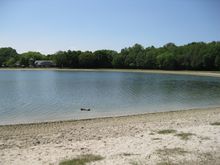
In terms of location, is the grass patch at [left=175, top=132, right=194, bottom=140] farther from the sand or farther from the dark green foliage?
the dark green foliage

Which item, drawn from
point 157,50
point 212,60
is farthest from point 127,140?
point 157,50

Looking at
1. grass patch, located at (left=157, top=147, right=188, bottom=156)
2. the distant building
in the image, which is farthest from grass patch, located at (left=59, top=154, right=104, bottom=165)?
the distant building

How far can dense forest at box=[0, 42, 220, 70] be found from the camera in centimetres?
9764

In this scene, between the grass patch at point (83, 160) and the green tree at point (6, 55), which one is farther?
the green tree at point (6, 55)

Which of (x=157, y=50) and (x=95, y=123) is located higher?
(x=157, y=50)

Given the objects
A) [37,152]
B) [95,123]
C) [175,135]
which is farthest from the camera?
[95,123]

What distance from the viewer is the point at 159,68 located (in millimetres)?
114188

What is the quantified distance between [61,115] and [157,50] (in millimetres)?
108032

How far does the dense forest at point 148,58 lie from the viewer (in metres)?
97.6

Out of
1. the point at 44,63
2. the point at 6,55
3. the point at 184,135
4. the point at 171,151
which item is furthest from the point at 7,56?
the point at 171,151

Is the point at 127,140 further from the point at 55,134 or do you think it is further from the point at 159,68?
the point at 159,68

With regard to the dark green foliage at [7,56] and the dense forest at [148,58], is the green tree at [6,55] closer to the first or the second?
the dark green foliage at [7,56]

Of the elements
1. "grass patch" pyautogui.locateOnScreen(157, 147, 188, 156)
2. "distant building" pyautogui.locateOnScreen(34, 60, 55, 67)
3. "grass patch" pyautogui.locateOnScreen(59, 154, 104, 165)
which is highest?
"distant building" pyautogui.locateOnScreen(34, 60, 55, 67)

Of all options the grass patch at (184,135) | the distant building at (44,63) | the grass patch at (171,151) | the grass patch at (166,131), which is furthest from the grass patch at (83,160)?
the distant building at (44,63)
